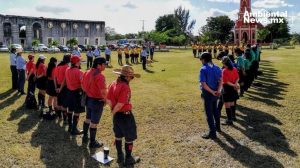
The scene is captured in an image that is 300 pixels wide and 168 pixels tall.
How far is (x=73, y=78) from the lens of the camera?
26.0ft

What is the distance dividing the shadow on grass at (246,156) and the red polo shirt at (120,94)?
101 inches

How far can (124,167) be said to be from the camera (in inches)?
253

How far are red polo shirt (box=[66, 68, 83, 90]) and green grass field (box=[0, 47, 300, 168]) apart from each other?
1268mm

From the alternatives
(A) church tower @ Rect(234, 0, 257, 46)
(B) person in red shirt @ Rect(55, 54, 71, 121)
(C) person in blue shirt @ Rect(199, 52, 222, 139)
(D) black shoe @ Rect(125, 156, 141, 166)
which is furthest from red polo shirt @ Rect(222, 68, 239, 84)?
(A) church tower @ Rect(234, 0, 257, 46)

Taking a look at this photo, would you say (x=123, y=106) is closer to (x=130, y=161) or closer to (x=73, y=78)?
(x=130, y=161)

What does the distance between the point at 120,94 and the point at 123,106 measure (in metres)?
0.24

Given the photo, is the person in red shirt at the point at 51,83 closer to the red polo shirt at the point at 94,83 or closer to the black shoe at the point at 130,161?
the red polo shirt at the point at 94,83

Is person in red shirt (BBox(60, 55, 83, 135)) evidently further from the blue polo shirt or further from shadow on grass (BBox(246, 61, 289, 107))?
shadow on grass (BBox(246, 61, 289, 107))

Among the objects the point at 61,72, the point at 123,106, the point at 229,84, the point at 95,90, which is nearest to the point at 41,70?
the point at 61,72

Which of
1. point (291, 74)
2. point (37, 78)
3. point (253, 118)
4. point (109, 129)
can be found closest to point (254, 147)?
point (253, 118)

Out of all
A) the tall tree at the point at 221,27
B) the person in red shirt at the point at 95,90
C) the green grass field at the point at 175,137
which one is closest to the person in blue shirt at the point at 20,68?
the green grass field at the point at 175,137

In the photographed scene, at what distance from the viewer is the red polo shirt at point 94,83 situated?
22.4ft

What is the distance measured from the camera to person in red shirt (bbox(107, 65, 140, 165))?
19.7ft

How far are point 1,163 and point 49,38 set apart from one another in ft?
239
